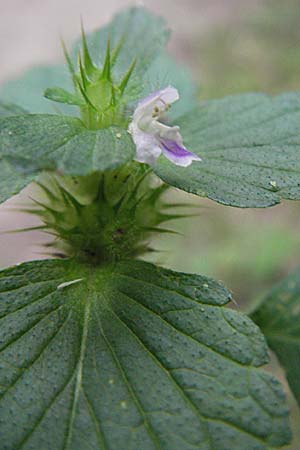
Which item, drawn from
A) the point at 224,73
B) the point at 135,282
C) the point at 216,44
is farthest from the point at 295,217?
the point at 135,282

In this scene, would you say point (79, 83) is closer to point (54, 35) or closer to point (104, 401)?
point (104, 401)

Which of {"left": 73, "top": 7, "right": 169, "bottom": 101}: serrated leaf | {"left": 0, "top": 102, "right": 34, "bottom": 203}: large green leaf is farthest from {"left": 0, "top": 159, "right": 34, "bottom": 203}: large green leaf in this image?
{"left": 73, "top": 7, "right": 169, "bottom": 101}: serrated leaf

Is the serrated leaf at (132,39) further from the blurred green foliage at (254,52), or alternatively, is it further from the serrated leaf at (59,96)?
the blurred green foliage at (254,52)

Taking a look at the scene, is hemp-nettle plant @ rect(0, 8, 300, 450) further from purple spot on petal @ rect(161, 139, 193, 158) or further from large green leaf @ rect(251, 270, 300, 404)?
large green leaf @ rect(251, 270, 300, 404)

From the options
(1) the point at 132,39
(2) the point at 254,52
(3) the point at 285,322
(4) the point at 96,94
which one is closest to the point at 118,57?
(1) the point at 132,39

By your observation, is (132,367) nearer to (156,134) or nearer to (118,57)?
(156,134)

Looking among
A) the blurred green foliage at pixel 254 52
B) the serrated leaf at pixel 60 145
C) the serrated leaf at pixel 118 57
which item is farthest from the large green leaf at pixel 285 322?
the blurred green foliage at pixel 254 52
